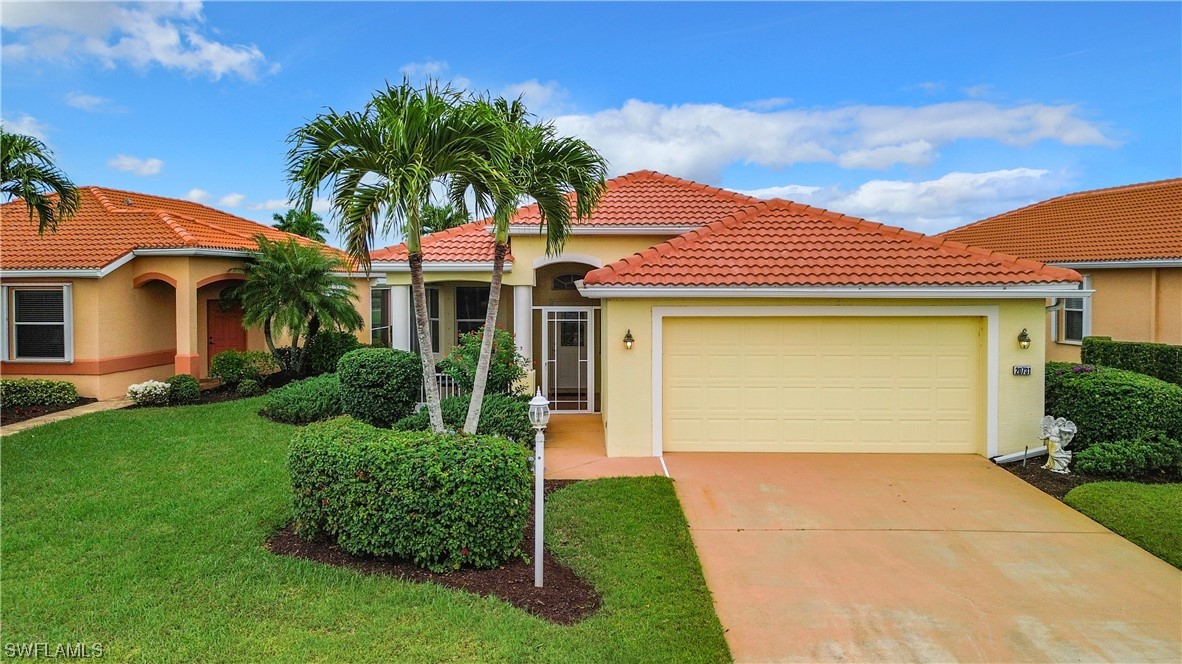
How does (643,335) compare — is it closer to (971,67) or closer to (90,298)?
(971,67)

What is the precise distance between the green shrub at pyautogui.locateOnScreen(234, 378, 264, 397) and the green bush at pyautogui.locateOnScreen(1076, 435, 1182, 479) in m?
16.4

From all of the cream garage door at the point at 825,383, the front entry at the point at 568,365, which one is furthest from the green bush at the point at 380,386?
the cream garage door at the point at 825,383

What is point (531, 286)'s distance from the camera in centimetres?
1292

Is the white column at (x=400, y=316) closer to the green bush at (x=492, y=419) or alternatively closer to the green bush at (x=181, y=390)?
the green bush at (x=492, y=419)

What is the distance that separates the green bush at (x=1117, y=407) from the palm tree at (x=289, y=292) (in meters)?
15.5

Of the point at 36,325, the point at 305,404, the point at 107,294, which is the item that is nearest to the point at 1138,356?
the point at 305,404

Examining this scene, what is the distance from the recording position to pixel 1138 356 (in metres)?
14.7

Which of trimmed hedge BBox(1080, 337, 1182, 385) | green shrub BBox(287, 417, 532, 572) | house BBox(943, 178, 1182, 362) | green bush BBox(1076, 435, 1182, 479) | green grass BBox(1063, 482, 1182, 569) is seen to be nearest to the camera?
green shrub BBox(287, 417, 532, 572)

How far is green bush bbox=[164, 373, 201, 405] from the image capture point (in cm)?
1379

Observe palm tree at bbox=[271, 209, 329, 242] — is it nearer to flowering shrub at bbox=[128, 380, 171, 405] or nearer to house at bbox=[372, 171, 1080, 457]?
flowering shrub at bbox=[128, 380, 171, 405]

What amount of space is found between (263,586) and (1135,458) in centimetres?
1078

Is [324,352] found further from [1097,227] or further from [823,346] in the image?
[1097,227]

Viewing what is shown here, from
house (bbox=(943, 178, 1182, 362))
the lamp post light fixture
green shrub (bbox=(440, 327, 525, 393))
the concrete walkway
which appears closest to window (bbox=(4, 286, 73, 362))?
the concrete walkway

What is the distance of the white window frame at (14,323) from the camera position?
1417cm
